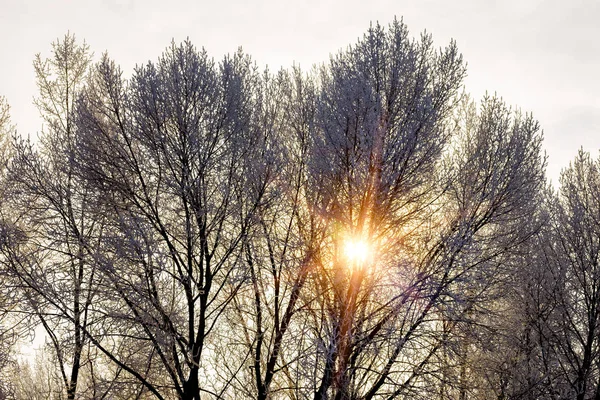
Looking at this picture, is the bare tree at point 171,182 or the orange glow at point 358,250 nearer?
the orange glow at point 358,250

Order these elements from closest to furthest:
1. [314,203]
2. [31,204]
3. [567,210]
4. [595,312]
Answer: [314,203] < [31,204] < [595,312] < [567,210]

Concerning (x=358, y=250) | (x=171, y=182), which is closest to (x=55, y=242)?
(x=171, y=182)

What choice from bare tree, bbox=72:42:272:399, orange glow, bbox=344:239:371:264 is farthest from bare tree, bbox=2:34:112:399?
orange glow, bbox=344:239:371:264

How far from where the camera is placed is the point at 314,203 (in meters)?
10.8

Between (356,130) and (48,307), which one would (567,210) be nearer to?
(356,130)

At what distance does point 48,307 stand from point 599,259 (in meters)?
11.5

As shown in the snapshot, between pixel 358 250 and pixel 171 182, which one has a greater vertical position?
pixel 171 182

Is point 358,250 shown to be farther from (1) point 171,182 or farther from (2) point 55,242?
(2) point 55,242

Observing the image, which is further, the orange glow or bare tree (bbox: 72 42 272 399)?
bare tree (bbox: 72 42 272 399)

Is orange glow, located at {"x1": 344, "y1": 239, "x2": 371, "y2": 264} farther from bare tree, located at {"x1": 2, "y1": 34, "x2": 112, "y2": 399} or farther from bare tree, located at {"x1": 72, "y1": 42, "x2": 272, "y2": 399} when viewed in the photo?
bare tree, located at {"x1": 2, "y1": 34, "x2": 112, "y2": 399}

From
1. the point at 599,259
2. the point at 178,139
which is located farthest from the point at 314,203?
the point at 599,259

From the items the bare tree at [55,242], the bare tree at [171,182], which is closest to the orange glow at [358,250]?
the bare tree at [171,182]

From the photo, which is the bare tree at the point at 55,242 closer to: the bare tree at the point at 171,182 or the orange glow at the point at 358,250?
the bare tree at the point at 171,182

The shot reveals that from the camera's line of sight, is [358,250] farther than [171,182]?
No
